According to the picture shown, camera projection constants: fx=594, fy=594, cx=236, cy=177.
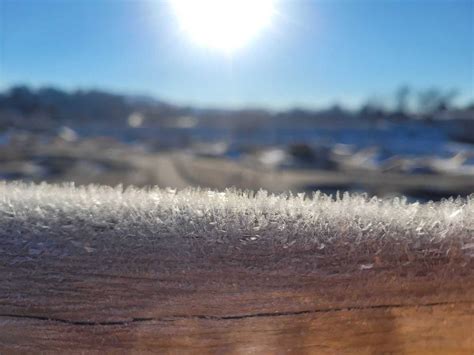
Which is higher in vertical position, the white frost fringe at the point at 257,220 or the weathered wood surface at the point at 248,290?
the white frost fringe at the point at 257,220

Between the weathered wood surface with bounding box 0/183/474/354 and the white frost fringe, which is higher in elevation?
the white frost fringe

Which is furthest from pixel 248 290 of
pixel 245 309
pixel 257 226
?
pixel 257 226

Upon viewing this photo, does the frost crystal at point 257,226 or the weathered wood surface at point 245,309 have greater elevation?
the frost crystal at point 257,226

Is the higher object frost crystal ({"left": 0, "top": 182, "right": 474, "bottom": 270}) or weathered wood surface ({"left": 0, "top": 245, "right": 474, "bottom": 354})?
frost crystal ({"left": 0, "top": 182, "right": 474, "bottom": 270})

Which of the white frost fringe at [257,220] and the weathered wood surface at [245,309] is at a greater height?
the white frost fringe at [257,220]

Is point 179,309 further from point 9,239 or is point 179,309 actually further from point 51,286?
point 9,239

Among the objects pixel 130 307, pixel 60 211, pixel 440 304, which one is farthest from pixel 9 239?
pixel 440 304

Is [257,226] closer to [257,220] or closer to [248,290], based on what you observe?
[257,220]

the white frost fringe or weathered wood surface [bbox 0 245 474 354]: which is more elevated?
the white frost fringe
